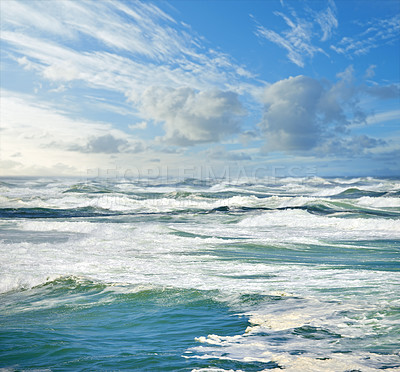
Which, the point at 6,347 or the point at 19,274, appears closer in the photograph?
the point at 6,347

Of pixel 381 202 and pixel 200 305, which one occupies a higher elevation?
pixel 381 202

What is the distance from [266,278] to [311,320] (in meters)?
3.51

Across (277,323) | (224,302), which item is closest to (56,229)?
(224,302)

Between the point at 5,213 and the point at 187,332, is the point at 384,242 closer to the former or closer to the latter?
the point at 187,332

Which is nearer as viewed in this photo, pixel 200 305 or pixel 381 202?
pixel 200 305

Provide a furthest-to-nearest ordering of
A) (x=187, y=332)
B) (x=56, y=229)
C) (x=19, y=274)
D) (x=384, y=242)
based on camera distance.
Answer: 1. (x=56, y=229)
2. (x=384, y=242)
3. (x=19, y=274)
4. (x=187, y=332)

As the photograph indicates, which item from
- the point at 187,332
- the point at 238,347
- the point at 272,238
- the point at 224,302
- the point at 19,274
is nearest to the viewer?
the point at 238,347

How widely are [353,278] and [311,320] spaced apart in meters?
3.69

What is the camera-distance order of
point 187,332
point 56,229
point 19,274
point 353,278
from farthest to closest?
point 56,229 → point 19,274 → point 353,278 → point 187,332

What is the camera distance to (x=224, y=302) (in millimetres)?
7730

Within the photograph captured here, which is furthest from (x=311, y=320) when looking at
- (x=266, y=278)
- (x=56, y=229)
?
(x=56, y=229)

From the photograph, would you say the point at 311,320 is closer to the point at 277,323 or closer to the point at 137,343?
the point at 277,323

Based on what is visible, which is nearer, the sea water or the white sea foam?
the sea water

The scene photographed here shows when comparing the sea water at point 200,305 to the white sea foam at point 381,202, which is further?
the white sea foam at point 381,202
